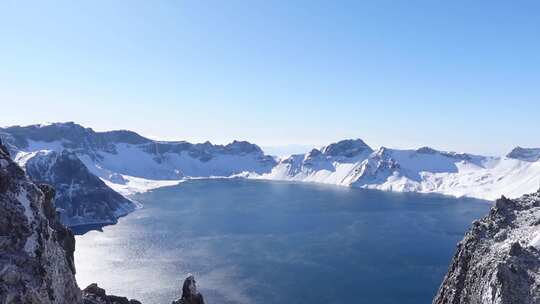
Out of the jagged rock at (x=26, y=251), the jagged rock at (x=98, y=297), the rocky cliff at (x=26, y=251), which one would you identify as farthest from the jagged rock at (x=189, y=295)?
the jagged rock at (x=26, y=251)

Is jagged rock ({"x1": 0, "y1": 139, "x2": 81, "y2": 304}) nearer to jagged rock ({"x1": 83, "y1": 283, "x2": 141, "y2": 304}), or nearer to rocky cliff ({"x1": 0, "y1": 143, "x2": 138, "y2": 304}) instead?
rocky cliff ({"x1": 0, "y1": 143, "x2": 138, "y2": 304})

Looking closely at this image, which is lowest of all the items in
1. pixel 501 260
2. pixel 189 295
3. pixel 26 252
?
pixel 189 295

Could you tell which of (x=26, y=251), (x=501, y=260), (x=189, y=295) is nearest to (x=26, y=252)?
(x=26, y=251)

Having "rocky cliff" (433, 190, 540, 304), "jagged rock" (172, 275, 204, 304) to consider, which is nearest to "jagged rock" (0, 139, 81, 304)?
"jagged rock" (172, 275, 204, 304)

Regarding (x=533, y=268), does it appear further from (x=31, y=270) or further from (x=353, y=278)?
(x=353, y=278)

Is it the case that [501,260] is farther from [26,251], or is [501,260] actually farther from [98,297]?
[98,297]

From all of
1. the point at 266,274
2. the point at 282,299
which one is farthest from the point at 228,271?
the point at 282,299
